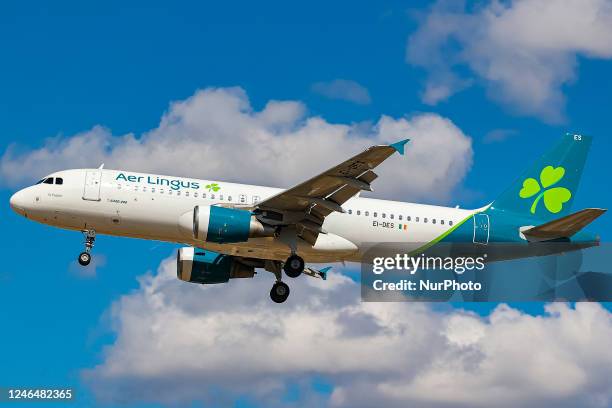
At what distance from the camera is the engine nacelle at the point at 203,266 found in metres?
56.7

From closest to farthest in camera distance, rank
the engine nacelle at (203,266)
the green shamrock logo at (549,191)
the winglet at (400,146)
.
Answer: the winglet at (400,146)
the engine nacelle at (203,266)
the green shamrock logo at (549,191)

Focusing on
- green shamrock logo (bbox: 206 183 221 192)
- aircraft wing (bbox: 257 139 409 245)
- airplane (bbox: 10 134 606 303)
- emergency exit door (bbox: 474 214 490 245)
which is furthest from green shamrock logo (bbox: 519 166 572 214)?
green shamrock logo (bbox: 206 183 221 192)

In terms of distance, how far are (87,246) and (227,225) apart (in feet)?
22.2

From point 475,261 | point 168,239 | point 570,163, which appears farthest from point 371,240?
point 570,163

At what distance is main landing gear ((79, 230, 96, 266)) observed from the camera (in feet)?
169

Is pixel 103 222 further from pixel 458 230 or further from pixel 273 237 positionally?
pixel 458 230

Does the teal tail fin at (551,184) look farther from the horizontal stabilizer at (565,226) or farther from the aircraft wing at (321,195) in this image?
the aircraft wing at (321,195)

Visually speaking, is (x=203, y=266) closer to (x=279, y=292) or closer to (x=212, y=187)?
(x=279, y=292)

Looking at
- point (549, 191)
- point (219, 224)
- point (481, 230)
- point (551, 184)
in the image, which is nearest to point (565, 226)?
point (481, 230)

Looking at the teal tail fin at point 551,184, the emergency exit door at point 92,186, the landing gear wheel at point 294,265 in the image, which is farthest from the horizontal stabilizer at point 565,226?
the emergency exit door at point 92,186

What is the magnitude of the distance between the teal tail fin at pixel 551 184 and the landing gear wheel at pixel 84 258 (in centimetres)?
1908

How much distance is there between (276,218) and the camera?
5066 centimetres

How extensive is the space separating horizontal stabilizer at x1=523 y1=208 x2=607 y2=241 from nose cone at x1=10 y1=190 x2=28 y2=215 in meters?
22.7

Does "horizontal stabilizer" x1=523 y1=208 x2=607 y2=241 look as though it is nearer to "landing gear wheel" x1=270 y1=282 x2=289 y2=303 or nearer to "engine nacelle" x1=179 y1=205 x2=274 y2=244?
"landing gear wheel" x1=270 y1=282 x2=289 y2=303
